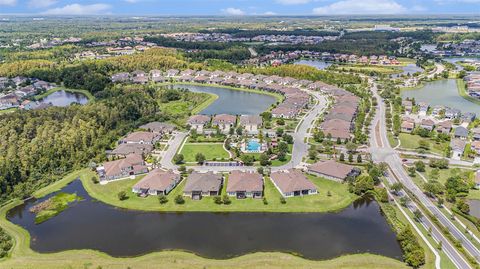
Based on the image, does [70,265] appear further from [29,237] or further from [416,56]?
[416,56]

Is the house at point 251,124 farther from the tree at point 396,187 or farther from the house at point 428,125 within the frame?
the house at point 428,125

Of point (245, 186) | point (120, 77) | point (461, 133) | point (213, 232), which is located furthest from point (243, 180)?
point (120, 77)

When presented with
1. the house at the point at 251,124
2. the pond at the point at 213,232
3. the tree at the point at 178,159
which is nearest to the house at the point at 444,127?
the pond at the point at 213,232

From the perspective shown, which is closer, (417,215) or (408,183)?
(417,215)

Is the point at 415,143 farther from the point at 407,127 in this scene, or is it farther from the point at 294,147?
the point at 294,147

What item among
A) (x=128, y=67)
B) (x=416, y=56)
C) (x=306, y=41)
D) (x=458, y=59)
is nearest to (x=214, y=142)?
(x=128, y=67)
